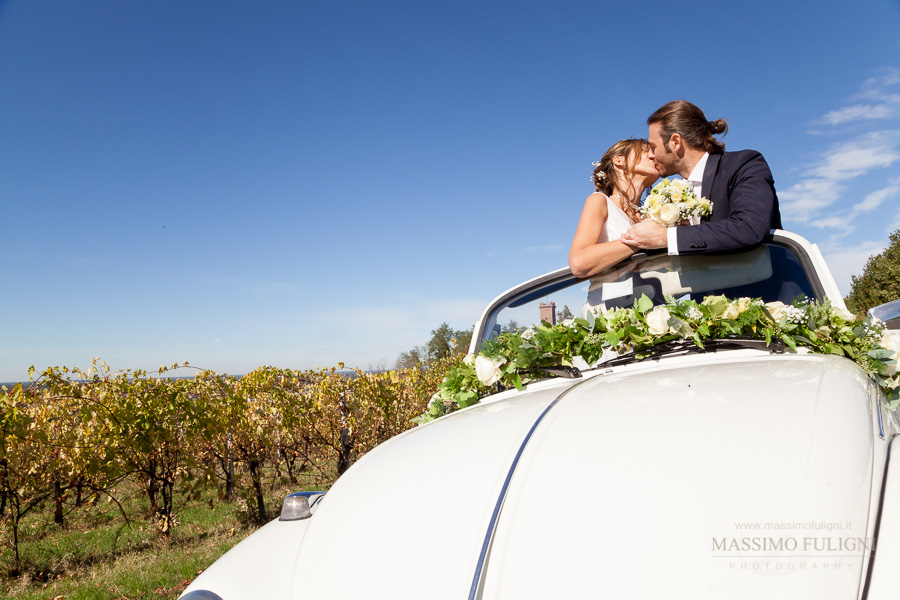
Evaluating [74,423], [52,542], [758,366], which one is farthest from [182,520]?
[758,366]

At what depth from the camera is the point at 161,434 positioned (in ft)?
18.3

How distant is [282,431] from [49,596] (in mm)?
3229

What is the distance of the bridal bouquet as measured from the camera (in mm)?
2461

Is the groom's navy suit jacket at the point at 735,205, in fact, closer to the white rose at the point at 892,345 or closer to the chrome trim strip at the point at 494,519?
the white rose at the point at 892,345

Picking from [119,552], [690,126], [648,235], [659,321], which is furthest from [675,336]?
[119,552]

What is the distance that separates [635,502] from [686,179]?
2230mm

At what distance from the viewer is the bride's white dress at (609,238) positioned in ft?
8.69

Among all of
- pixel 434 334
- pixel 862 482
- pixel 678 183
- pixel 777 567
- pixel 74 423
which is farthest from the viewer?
pixel 434 334

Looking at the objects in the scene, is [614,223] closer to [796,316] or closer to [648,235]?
[648,235]

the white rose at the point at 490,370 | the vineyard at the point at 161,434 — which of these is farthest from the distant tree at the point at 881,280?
the white rose at the point at 490,370

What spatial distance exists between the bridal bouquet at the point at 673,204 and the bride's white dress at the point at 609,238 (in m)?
0.24

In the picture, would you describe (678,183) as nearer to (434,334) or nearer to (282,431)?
(282,431)

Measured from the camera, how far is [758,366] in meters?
1.71

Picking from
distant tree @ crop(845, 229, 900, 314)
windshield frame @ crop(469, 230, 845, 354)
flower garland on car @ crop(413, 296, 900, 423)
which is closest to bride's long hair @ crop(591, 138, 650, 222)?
windshield frame @ crop(469, 230, 845, 354)
